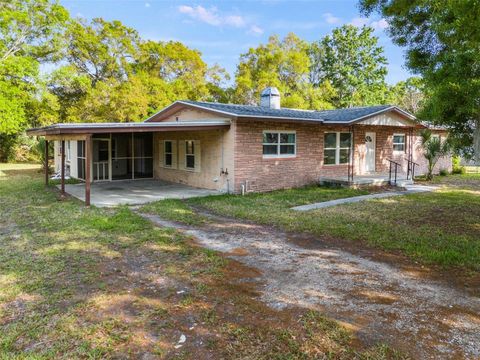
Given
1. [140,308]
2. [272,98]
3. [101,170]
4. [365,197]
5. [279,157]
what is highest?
[272,98]

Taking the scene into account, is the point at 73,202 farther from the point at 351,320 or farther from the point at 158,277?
the point at 351,320

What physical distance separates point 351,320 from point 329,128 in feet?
40.4

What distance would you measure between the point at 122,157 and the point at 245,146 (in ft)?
25.0

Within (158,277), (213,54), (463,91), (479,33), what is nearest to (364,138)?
(463,91)

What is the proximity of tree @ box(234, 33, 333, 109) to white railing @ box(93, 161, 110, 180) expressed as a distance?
690 inches

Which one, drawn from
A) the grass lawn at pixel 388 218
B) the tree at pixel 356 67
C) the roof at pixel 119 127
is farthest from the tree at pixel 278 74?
the grass lawn at pixel 388 218

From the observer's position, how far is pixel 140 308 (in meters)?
4.16

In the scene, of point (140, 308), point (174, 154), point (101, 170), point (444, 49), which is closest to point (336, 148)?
point (174, 154)

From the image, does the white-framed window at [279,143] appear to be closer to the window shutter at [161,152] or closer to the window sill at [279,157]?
the window sill at [279,157]

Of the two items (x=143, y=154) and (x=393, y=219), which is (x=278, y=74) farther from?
(x=393, y=219)

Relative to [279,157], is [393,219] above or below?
below

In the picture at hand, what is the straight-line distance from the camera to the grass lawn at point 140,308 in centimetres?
335

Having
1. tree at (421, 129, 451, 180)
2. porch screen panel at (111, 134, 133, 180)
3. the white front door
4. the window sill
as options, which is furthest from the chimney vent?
tree at (421, 129, 451, 180)

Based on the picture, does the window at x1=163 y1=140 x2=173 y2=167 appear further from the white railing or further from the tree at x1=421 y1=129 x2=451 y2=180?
the tree at x1=421 y1=129 x2=451 y2=180
